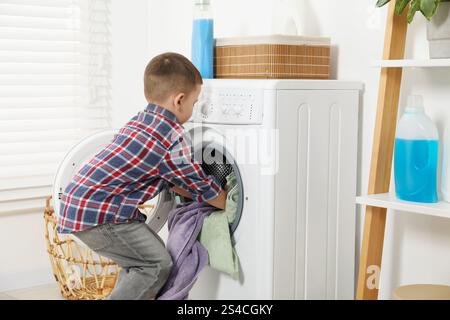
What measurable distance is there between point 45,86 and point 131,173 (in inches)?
39.9

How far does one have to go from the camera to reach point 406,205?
1924 mm

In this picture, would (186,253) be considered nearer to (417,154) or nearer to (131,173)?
(131,173)

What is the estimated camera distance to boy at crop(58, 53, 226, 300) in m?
2.06

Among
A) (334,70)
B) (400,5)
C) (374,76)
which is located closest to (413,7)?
(400,5)

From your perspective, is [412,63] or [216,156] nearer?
[412,63]

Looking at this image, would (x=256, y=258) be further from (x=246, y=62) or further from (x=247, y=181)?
(x=246, y=62)

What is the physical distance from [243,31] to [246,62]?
1.59 feet

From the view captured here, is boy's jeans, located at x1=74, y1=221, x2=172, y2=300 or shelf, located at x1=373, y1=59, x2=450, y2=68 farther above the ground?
shelf, located at x1=373, y1=59, x2=450, y2=68

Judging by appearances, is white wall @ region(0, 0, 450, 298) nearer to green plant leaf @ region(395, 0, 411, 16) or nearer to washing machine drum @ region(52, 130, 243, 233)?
green plant leaf @ region(395, 0, 411, 16)

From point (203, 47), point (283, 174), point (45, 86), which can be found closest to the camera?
point (283, 174)

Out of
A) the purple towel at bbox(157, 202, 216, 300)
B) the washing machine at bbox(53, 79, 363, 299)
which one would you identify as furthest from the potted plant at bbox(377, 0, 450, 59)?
the purple towel at bbox(157, 202, 216, 300)

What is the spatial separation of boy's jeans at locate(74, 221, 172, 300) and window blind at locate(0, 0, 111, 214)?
0.79 meters
